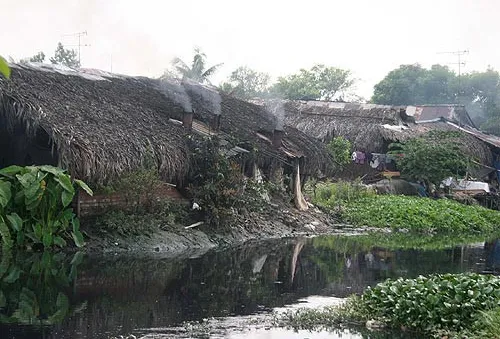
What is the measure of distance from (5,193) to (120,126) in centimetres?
451

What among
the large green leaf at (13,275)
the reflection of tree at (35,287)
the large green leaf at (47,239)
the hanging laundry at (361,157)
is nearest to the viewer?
the reflection of tree at (35,287)

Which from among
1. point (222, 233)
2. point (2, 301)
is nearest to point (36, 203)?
point (2, 301)

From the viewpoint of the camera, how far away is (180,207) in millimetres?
18438

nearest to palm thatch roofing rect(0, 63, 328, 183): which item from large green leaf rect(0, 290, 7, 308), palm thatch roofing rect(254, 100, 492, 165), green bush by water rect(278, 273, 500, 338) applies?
large green leaf rect(0, 290, 7, 308)

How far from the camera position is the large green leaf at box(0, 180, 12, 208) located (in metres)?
14.0

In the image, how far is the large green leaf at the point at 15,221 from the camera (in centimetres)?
1403

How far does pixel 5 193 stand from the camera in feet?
46.4

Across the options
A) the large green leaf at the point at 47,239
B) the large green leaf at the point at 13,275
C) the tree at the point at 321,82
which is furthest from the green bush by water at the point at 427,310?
the tree at the point at 321,82

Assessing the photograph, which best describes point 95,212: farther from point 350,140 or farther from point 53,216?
point 350,140

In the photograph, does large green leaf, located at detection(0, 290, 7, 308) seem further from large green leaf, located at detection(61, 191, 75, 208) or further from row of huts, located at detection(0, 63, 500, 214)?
row of huts, located at detection(0, 63, 500, 214)

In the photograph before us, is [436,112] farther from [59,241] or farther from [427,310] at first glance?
[427,310]

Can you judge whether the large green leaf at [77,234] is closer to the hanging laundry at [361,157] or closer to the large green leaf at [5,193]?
the large green leaf at [5,193]

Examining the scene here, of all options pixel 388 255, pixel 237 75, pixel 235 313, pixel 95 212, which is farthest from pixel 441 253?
pixel 237 75

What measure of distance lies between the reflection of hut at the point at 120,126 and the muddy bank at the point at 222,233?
5.05 feet
